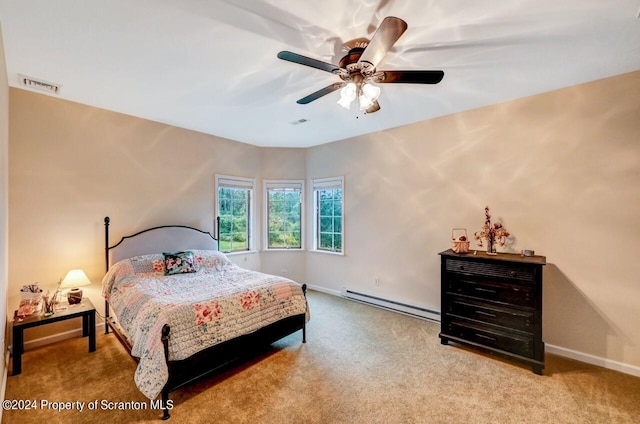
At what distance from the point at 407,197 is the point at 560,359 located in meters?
2.35

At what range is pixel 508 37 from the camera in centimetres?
203

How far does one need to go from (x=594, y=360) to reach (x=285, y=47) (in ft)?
13.0

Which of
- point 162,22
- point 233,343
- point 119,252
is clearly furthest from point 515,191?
point 119,252

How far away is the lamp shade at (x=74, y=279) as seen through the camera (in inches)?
116

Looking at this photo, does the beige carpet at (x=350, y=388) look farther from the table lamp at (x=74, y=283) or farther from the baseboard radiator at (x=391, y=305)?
the baseboard radiator at (x=391, y=305)

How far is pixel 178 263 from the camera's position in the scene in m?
3.51

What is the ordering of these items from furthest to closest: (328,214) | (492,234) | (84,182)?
1. (328,214)
2. (84,182)
3. (492,234)

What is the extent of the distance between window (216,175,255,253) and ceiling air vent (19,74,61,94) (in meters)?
2.12

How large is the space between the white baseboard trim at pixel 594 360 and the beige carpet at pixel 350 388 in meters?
0.07

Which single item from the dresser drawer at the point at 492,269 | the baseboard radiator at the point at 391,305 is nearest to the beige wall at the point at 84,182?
the baseboard radiator at the point at 391,305

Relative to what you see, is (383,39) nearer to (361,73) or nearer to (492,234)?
(361,73)

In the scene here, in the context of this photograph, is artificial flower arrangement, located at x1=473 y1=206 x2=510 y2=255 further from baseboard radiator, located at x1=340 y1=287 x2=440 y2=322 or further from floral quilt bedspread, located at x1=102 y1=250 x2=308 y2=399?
floral quilt bedspread, located at x1=102 y1=250 x2=308 y2=399

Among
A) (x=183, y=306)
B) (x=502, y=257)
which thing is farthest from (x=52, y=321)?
(x=502, y=257)

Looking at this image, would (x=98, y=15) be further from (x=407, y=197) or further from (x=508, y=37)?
(x=407, y=197)
